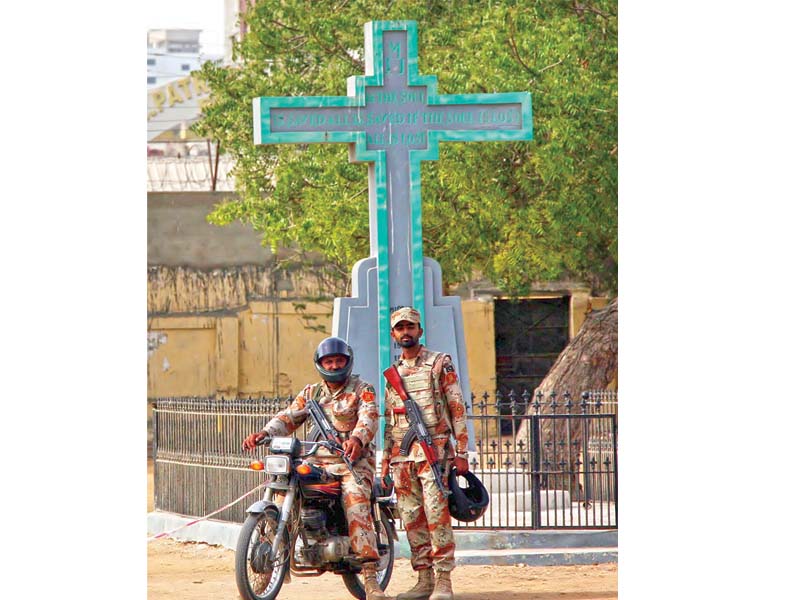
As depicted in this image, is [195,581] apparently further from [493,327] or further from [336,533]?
[493,327]

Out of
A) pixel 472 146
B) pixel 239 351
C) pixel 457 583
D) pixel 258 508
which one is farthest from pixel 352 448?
pixel 239 351

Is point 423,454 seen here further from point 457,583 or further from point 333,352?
point 457,583

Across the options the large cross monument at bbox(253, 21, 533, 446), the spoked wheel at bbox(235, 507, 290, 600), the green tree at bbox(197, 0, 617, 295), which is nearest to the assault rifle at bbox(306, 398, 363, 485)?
the spoked wheel at bbox(235, 507, 290, 600)

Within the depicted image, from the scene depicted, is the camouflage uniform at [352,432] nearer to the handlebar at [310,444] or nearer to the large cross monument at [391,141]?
the handlebar at [310,444]

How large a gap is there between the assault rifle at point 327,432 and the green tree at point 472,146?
21.8 feet

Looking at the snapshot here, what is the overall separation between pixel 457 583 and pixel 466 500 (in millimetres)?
1505

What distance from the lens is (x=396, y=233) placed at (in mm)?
10898

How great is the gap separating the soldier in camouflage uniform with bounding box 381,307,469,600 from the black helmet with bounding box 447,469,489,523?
0.07 metres

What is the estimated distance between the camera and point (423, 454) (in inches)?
346

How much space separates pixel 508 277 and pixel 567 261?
128 cm

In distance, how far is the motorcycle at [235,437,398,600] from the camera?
8.16 metres

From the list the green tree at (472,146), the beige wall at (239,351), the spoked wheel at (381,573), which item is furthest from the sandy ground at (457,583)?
the beige wall at (239,351)

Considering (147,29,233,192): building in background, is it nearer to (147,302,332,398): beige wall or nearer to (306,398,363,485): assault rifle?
(147,302,332,398): beige wall

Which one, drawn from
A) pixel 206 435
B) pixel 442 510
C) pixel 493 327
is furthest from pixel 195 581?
pixel 493 327
